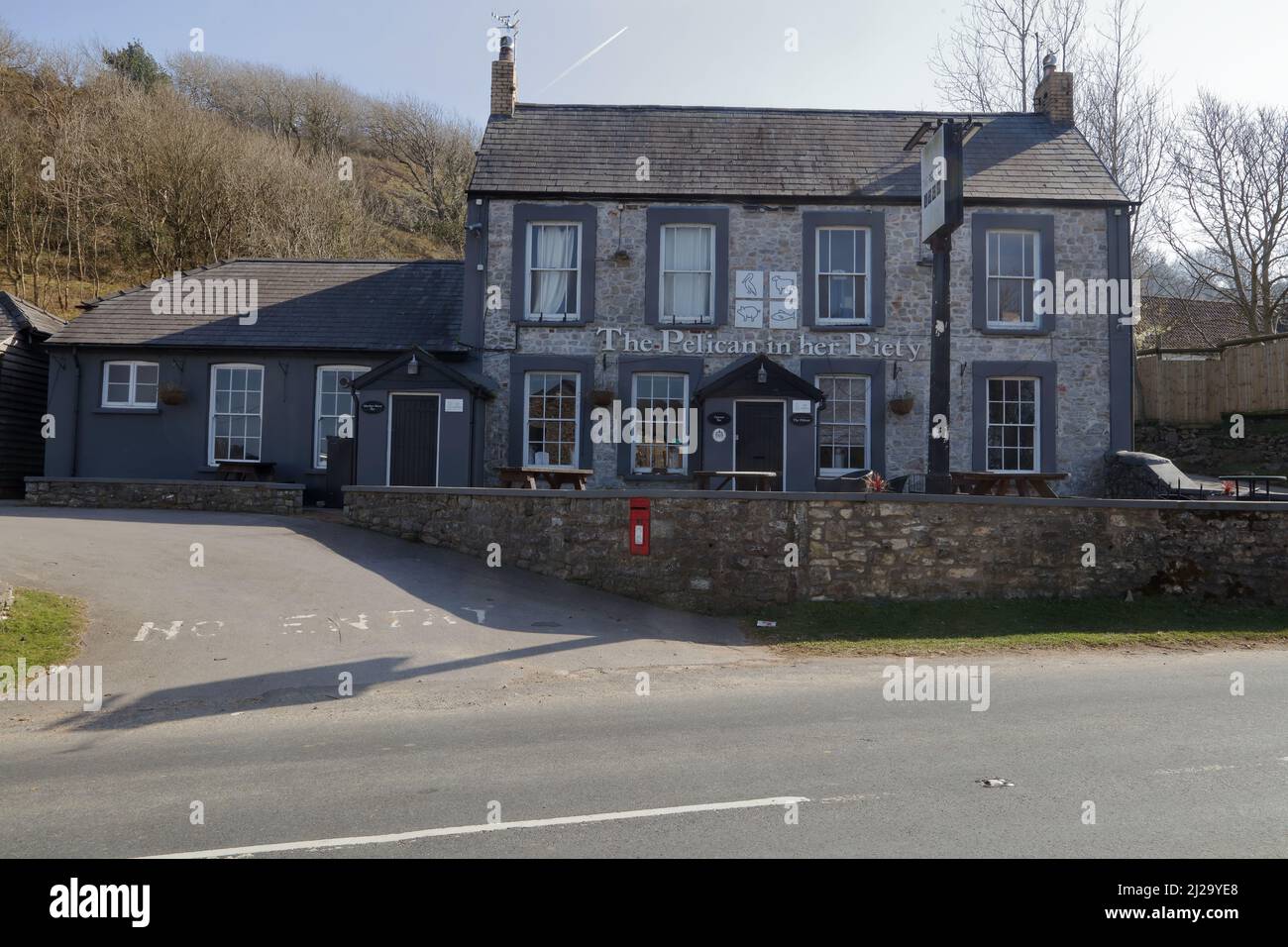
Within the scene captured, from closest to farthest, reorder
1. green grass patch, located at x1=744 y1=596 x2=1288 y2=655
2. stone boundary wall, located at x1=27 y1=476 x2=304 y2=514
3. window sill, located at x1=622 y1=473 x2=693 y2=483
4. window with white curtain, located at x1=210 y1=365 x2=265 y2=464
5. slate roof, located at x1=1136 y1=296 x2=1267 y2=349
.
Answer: green grass patch, located at x1=744 y1=596 x2=1288 y2=655 < stone boundary wall, located at x1=27 y1=476 x2=304 y2=514 < window sill, located at x1=622 y1=473 x2=693 y2=483 < window with white curtain, located at x1=210 y1=365 x2=265 y2=464 < slate roof, located at x1=1136 y1=296 x2=1267 y2=349

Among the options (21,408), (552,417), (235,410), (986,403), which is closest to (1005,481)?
(986,403)

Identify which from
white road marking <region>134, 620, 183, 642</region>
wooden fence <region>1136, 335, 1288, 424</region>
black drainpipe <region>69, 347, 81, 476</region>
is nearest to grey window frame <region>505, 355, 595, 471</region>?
white road marking <region>134, 620, 183, 642</region>


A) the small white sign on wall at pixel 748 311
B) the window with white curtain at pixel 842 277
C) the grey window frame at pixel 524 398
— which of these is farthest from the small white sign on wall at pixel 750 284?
the grey window frame at pixel 524 398

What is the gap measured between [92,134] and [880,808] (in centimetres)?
4081

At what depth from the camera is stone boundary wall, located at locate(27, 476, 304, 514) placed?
17984mm

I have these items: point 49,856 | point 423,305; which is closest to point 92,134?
point 423,305

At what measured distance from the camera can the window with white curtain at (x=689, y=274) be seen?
1961cm

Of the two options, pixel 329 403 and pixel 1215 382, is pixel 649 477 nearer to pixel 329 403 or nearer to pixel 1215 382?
pixel 329 403

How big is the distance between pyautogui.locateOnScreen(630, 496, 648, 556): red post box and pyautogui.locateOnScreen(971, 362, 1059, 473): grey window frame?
29.1 feet

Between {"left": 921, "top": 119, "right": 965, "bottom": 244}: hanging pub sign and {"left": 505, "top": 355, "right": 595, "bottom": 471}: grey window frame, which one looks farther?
{"left": 505, "top": 355, "right": 595, "bottom": 471}: grey window frame

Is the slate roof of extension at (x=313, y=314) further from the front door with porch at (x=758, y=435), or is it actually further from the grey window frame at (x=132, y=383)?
the front door with porch at (x=758, y=435)

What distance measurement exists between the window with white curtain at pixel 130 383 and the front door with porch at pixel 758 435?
13758 millimetres

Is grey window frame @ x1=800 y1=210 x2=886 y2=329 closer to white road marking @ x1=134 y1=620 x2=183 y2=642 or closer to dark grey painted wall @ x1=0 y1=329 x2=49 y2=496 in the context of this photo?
white road marking @ x1=134 y1=620 x2=183 y2=642
